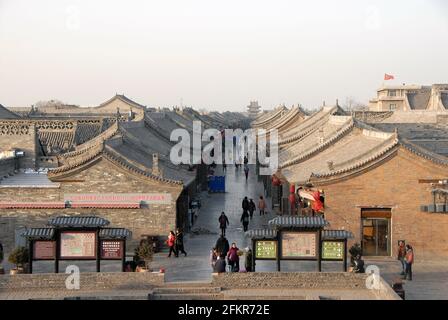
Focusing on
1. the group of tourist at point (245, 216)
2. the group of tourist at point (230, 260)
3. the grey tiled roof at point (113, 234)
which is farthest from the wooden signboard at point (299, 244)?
the group of tourist at point (245, 216)

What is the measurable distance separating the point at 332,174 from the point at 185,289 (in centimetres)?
894

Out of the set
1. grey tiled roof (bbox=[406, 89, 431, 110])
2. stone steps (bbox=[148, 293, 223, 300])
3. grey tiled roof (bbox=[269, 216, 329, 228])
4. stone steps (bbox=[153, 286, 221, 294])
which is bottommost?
stone steps (bbox=[148, 293, 223, 300])

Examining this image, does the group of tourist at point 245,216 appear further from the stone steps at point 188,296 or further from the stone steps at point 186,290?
the stone steps at point 188,296

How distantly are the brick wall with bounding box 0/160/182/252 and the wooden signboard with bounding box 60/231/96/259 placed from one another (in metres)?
5.71

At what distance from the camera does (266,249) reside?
20.1 metres

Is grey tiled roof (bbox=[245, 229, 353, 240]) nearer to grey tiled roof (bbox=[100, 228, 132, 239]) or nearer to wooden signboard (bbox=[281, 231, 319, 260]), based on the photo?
wooden signboard (bbox=[281, 231, 319, 260])

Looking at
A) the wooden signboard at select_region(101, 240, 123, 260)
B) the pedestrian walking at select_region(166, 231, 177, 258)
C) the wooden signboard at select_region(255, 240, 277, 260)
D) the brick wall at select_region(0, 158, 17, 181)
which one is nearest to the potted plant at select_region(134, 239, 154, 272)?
the wooden signboard at select_region(101, 240, 123, 260)

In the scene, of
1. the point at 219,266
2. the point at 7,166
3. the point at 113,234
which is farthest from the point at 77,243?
the point at 7,166

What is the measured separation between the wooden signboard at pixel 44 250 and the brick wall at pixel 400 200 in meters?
10.0

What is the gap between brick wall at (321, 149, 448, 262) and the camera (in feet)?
83.6

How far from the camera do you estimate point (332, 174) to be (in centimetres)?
2600

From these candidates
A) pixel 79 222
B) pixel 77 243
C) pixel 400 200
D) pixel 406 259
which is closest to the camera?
pixel 79 222

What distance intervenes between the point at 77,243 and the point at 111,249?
3.11 ft

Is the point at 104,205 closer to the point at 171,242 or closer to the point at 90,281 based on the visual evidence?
the point at 171,242
